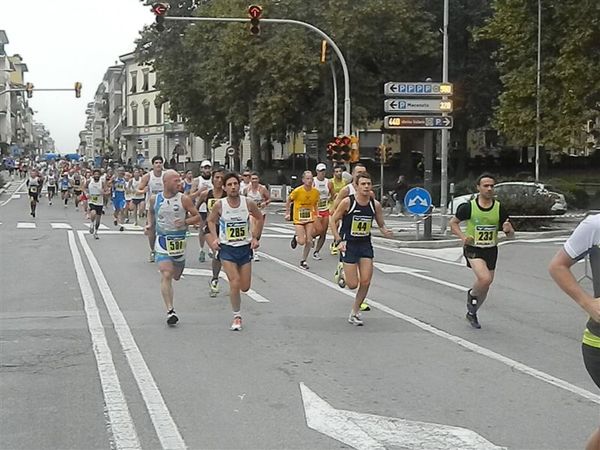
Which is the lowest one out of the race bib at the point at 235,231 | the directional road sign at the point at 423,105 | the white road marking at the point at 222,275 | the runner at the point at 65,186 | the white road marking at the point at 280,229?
the white road marking at the point at 280,229

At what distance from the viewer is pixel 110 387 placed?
754 cm

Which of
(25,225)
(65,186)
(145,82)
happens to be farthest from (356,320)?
(145,82)

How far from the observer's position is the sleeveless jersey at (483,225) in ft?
35.0

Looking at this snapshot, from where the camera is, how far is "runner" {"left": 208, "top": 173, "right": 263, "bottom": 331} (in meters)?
10.4

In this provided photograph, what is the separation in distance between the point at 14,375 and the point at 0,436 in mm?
1905

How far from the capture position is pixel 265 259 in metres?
18.7

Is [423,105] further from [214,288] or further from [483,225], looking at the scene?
[483,225]

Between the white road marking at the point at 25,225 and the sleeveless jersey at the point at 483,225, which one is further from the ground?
the sleeveless jersey at the point at 483,225

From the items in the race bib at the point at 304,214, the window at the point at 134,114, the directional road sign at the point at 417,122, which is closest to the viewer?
the race bib at the point at 304,214

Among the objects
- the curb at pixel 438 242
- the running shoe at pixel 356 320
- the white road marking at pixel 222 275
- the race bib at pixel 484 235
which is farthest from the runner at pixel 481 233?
the curb at pixel 438 242

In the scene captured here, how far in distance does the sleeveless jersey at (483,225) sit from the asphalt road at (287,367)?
101 cm

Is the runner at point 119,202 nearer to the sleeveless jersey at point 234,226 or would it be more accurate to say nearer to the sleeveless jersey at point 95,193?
the sleeveless jersey at point 95,193

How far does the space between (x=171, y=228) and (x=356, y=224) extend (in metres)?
2.12

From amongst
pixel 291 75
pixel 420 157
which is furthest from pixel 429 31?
pixel 420 157
